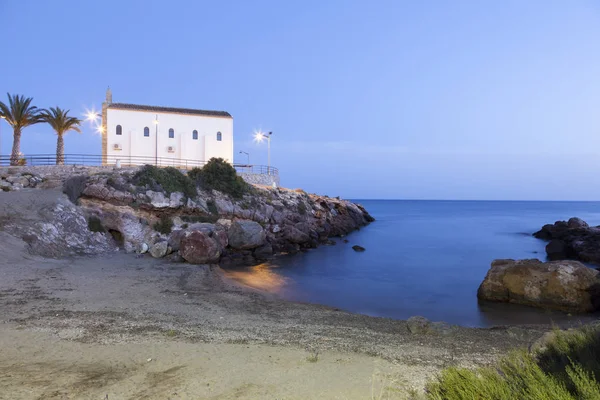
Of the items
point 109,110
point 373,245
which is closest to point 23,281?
point 373,245

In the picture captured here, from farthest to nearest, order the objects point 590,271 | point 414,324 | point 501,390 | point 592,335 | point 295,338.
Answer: point 590,271
point 414,324
point 295,338
point 592,335
point 501,390

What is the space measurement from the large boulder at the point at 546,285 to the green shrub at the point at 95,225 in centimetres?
1893

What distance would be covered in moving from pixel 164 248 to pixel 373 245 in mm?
19919

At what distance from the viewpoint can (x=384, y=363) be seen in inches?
249

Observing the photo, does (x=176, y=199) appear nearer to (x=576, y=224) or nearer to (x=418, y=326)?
(x=418, y=326)

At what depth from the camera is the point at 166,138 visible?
45781 millimetres

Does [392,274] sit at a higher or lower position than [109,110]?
lower

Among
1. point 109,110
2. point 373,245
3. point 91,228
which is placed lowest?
point 373,245

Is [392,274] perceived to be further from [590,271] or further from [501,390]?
[501,390]

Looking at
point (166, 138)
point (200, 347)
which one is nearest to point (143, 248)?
point (200, 347)

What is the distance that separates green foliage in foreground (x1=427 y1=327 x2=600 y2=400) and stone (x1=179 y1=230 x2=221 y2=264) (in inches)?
612

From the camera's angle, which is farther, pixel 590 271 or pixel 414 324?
pixel 590 271

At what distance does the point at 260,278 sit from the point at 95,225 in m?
10.2

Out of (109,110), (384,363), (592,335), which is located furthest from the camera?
(109,110)
